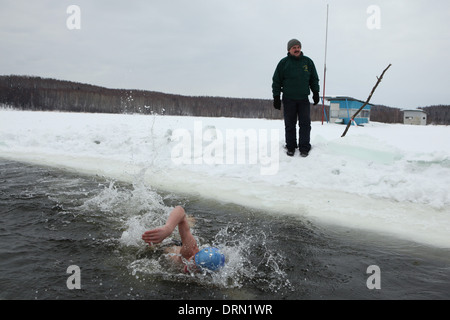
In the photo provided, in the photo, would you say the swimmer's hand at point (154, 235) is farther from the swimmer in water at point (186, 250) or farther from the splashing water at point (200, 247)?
the splashing water at point (200, 247)

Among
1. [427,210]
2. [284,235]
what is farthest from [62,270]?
[427,210]

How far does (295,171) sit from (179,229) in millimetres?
4417

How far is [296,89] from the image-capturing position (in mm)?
7859

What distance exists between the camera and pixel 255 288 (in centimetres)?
328

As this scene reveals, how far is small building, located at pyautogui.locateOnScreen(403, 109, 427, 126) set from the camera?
73.4ft

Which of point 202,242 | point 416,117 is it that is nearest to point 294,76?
point 202,242

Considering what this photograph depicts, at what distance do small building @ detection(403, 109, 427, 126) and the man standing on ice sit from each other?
17945 millimetres

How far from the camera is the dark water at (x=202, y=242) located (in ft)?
10.5

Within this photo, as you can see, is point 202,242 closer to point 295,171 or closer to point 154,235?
point 154,235

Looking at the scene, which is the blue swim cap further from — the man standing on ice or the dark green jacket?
the dark green jacket

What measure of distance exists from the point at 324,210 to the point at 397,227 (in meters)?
1.11

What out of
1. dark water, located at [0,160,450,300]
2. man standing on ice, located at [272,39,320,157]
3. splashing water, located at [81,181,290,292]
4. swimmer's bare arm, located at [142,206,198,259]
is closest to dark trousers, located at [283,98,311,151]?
man standing on ice, located at [272,39,320,157]

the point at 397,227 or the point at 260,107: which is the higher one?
Answer: the point at 260,107
